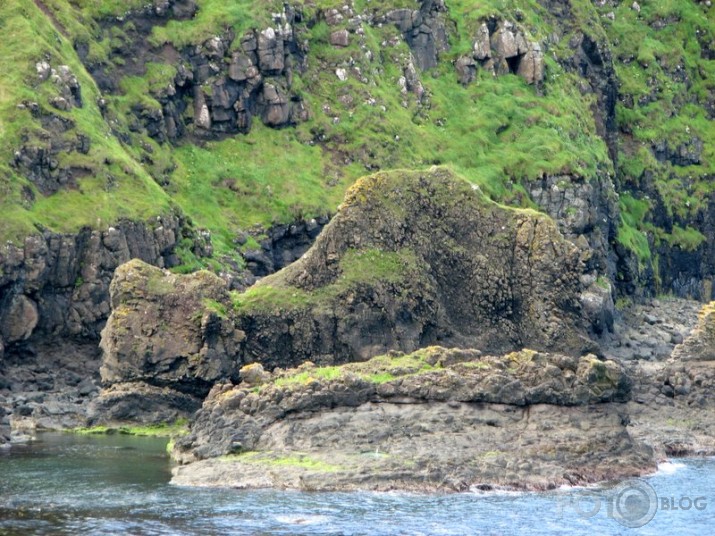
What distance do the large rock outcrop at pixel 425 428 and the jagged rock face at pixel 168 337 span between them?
52.7 ft

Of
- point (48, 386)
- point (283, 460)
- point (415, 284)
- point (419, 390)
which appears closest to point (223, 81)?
point (48, 386)

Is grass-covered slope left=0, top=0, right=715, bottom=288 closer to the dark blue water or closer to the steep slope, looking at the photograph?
the steep slope

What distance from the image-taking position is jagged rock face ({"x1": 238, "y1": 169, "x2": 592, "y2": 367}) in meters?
93.1

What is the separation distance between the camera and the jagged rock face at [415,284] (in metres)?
93.1

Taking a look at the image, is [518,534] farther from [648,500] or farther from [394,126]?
[394,126]

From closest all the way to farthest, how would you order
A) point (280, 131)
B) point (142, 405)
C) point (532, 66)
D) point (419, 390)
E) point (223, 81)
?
point (419, 390) < point (142, 405) < point (223, 81) < point (280, 131) < point (532, 66)

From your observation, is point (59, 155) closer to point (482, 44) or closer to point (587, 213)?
point (587, 213)

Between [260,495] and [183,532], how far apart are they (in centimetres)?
809

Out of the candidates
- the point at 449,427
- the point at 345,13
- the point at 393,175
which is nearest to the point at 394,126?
the point at 345,13

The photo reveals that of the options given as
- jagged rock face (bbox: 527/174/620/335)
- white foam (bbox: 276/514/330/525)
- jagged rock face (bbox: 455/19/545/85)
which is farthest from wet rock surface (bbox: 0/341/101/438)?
jagged rock face (bbox: 455/19/545/85)

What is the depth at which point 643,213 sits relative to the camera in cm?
19262

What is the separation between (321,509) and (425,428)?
885cm

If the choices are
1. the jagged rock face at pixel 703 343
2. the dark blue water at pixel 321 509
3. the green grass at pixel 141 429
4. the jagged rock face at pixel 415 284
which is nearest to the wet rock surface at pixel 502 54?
the jagged rock face at pixel 415 284

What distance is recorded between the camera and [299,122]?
16150 centimetres
